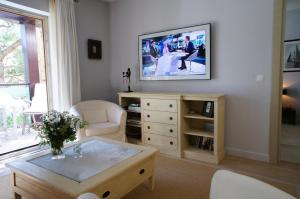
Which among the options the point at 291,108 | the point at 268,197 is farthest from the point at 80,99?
the point at 291,108

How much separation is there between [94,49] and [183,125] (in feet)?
7.57

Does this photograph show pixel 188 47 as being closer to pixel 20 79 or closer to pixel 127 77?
pixel 127 77

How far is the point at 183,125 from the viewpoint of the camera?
3168mm

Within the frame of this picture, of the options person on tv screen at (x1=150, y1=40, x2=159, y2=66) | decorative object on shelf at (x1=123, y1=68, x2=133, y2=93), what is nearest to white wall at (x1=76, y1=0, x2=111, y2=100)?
decorative object on shelf at (x1=123, y1=68, x2=133, y2=93)

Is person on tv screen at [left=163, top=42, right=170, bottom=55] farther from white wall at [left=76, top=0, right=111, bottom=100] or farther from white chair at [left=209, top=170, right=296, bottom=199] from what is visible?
white chair at [left=209, top=170, right=296, bottom=199]

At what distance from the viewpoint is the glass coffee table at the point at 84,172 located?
1.54 meters

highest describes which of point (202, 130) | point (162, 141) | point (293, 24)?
point (293, 24)

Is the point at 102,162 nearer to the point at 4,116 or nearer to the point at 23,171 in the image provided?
the point at 23,171

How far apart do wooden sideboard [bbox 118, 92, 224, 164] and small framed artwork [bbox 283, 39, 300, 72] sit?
9.58 feet

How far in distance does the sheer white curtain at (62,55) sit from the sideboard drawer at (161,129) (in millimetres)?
1382

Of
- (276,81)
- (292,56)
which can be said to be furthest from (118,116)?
(292,56)

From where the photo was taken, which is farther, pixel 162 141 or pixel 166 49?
pixel 166 49

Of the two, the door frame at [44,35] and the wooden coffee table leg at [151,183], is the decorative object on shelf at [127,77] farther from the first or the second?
the wooden coffee table leg at [151,183]

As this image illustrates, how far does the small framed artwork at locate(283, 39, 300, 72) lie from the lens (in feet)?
15.5
